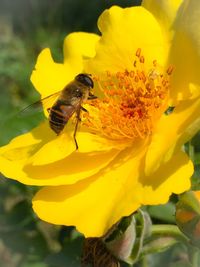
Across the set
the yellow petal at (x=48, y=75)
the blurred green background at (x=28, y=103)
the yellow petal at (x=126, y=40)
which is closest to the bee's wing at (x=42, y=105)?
the yellow petal at (x=48, y=75)

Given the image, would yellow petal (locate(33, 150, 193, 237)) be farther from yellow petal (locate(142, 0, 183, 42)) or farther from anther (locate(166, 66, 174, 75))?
yellow petal (locate(142, 0, 183, 42))

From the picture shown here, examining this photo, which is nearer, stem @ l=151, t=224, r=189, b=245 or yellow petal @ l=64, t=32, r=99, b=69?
stem @ l=151, t=224, r=189, b=245

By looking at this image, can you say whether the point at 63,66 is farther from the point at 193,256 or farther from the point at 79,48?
the point at 193,256

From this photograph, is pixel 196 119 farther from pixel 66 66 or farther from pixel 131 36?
pixel 66 66

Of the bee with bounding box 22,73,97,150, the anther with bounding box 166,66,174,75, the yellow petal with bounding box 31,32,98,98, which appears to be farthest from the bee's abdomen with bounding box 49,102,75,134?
the anther with bounding box 166,66,174,75

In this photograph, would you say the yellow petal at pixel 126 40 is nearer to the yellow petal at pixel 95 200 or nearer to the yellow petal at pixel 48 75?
the yellow petal at pixel 48 75

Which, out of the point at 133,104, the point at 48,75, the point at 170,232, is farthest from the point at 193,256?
the point at 48,75

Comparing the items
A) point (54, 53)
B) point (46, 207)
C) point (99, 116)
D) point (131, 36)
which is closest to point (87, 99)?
point (99, 116)
